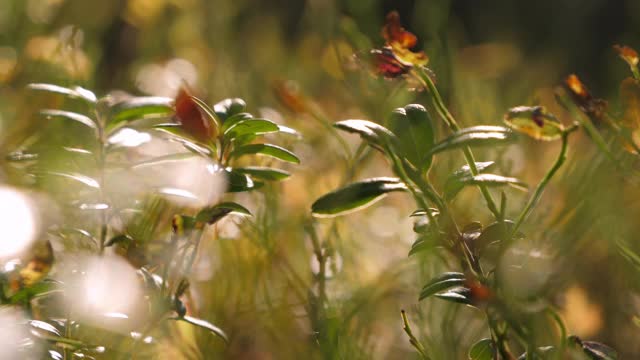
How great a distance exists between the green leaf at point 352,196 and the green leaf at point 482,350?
0.15 m

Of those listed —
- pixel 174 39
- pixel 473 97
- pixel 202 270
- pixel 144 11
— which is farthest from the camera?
pixel 174 39

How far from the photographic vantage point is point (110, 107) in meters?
0.75

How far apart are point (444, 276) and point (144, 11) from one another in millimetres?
1349

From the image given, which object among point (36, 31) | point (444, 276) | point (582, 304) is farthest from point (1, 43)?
point (444, 276)

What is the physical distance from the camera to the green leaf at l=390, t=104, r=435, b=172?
0.53 metres

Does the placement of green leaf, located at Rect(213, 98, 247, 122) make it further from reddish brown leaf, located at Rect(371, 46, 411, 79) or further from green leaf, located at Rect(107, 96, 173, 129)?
reddish brown leaf, located at Rect(371, 46, 411, 79)

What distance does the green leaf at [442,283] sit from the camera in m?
0.54

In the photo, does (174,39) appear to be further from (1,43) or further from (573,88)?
(573,88)

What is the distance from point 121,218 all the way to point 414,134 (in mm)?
341

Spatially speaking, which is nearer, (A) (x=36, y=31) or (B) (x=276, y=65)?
(A) (x=36, y=31)

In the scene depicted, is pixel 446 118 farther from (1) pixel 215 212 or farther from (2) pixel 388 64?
(1) pixel 215 212

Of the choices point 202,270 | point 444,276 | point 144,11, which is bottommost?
point 202,270

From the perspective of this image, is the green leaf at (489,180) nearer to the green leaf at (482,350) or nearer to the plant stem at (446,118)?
the plant stem at (446,118)

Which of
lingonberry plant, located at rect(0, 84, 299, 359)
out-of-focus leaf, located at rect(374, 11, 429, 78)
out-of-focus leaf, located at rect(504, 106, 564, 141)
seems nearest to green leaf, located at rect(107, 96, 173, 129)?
lingonberry plant, located at rect(0, 84, 299, 359)
